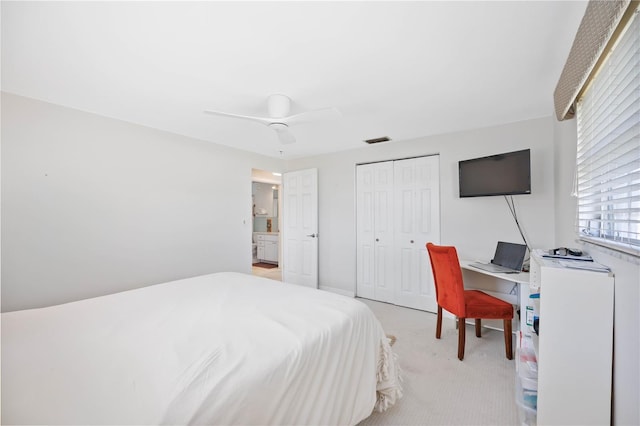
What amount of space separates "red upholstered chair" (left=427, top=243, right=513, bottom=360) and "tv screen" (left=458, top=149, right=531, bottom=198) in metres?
1.01

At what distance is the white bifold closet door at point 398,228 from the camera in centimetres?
351

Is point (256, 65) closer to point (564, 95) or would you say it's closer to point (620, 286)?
point (564, 95)

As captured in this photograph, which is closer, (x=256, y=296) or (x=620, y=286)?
(x=620, y=286)

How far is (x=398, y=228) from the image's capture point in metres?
3.77

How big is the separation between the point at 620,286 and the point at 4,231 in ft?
13.2

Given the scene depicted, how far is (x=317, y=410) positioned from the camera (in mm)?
1187

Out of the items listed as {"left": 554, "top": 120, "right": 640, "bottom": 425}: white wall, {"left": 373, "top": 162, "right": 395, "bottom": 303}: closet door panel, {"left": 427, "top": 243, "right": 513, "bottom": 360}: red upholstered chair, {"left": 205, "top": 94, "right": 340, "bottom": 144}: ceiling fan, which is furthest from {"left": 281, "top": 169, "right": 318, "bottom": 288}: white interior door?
{"left": 554, "top": 120, "right": 640, "bottom": 425}: white wall

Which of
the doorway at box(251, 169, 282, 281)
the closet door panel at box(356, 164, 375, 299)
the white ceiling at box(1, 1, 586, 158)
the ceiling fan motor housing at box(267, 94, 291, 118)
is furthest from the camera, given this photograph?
the doorway at box(251, 169, 282, 281)

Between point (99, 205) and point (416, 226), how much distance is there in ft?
12.2

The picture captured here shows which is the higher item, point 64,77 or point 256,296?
point 64,77

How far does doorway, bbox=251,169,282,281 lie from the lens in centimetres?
613

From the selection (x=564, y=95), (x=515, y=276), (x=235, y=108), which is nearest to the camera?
(x=564, y=95)

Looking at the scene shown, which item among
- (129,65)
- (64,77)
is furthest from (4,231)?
(129,65)

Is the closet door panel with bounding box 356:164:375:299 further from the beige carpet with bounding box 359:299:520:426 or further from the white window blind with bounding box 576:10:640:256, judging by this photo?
the white window blind with bounding box 576:10:640:256
